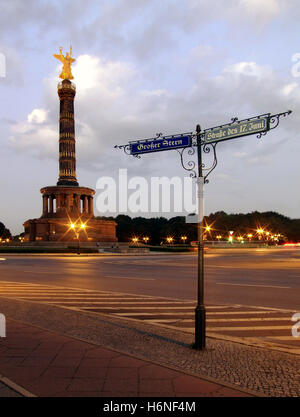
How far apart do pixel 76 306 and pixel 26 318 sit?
2.08 meters

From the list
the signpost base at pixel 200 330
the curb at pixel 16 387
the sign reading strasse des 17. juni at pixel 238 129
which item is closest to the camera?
the curb at pixel 16 387

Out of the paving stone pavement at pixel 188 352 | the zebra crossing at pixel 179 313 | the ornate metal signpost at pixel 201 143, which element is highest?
the ornate metal signpost at pixel 201 143

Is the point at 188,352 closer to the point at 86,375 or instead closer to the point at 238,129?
the point at 86,375

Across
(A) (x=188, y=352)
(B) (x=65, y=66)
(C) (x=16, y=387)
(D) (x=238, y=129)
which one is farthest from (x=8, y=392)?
(B) (x=65, y=66)

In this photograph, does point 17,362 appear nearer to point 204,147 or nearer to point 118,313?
point 118,313

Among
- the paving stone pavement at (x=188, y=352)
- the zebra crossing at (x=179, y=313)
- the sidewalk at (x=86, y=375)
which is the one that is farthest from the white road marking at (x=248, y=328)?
the sidewalk at (x=86, y=375)

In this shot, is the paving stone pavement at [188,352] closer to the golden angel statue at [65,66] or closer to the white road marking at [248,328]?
the white road marking at [248,328]

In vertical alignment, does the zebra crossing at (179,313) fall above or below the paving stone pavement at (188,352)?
below

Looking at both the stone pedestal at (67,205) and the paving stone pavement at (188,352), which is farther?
the stone pedestal at (67,205)

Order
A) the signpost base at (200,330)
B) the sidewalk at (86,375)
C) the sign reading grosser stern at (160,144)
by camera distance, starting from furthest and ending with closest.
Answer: the sign reading grosser stern at (160,144) < the signpost base at (200,330) < the sidewalk at (86,375)

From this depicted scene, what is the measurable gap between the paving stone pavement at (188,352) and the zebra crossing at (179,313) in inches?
24.1

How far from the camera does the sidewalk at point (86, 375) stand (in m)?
4.41

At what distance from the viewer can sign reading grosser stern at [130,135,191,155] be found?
745 cm
